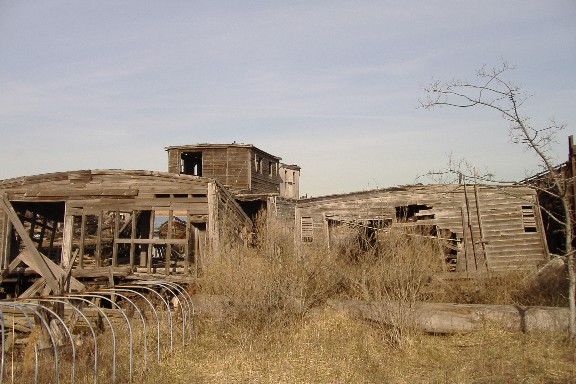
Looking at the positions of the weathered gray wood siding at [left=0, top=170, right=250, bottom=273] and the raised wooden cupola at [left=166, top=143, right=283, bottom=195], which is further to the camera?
the raised wooden cupola at [left=166, top=143, right=283, bottom=195]

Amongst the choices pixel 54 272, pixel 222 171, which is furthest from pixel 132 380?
pixel 222 171

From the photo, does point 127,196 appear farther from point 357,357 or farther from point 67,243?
point 357,357

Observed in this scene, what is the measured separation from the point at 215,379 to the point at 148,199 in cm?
982

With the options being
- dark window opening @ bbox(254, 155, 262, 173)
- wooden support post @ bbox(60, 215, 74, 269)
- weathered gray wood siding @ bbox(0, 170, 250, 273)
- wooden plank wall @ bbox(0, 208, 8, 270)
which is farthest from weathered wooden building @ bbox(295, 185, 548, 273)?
wooden plank wall @ bbox(0, 208, 8, 270)

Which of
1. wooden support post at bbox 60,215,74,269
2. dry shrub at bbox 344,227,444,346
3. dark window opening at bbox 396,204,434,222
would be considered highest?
dark window opening at bbox 396,204,434,222

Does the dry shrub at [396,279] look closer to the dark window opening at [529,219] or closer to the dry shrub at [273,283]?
the dry shrub at [273,283]

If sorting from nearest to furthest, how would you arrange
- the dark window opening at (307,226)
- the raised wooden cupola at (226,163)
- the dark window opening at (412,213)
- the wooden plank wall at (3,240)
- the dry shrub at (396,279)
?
the dry shrub at (396,279), the wooden plank wall at (3,240), the dark window opening at (412,213), the dark window opening at (307,226), the raised wooden cupola at (226,163)

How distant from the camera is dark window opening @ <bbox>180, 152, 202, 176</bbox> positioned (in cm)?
2923

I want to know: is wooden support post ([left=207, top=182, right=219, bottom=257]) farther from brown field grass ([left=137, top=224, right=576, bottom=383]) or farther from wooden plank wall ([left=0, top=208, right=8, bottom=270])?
wooden plank wall ([left=0, top=208, right=8, bottom=270])

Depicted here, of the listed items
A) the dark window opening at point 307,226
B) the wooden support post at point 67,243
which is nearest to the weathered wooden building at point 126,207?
the wooden support post at point 67,243

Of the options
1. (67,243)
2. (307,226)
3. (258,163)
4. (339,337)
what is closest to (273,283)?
(339,337)

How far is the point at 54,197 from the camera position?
53.9ft

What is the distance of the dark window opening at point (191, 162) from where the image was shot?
29.2m

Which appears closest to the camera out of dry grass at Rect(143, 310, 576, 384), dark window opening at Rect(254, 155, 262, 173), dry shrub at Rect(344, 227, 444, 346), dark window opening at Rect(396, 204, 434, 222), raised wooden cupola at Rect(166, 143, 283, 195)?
dry grass at Rect(143, 310, 576, 384)
